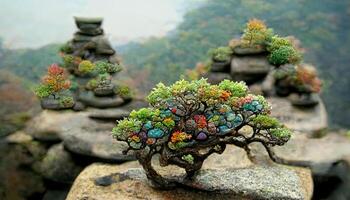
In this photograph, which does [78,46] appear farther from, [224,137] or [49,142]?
[224,137]

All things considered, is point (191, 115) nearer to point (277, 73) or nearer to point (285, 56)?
point (285, 56)

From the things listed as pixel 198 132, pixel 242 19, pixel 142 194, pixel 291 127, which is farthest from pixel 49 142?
pixel 242 19

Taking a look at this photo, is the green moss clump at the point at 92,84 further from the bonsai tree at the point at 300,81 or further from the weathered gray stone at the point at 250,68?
the bonsai tree at the point at 300,81

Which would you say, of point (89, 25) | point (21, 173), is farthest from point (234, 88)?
point (21, 173)

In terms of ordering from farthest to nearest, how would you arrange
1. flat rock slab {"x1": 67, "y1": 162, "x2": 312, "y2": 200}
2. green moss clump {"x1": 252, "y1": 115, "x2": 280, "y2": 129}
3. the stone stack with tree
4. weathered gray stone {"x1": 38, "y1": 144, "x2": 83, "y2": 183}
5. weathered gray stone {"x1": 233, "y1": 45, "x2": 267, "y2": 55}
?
1. weathered gray stone {"x1": 233, "y1": 45, "x2": 267, "y2": 55}
2. the stone stack with tree
3. weathered gray stone {"x1": 38, "y1": 144, "x2": 83, "y2": 183}
4. flat rock slab {"x1": 67, "y1": 162, "x2": 312, "y2": 200}
5. green moss clump {"x1": 252, "y1": 115, "x2": 280, "y2": 129}

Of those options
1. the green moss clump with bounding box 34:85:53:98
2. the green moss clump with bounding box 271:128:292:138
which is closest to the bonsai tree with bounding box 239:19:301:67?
the green moss clump with bounding box 271:128:292:138

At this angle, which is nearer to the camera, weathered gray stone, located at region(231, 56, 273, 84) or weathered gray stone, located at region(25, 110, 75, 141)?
weathered gray stone, located at region(25, 110, 75, 141)

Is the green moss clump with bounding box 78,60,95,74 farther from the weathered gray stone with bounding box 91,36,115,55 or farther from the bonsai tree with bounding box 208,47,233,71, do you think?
the bonsai tree with bounding box 208,47,233,71
